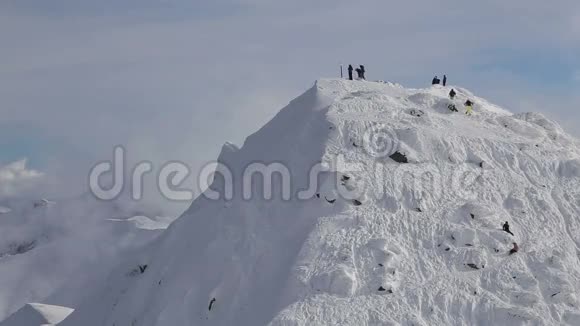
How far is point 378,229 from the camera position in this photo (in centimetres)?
4241

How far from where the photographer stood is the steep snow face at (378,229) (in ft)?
126

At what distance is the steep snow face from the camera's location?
126ft

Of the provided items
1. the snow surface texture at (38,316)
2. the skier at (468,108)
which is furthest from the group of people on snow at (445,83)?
the snow surface texture at (38,316)

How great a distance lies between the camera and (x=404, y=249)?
41312mm

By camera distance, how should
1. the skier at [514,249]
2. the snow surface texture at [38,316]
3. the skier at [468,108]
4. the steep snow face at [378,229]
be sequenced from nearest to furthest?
1. the steep snow face at [378,229]
2. the skier at [514,249]
3. the skier at [468,108]
4. the snow surface texture at [38,316]

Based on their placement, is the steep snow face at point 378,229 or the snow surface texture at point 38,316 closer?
the steep snow face at point 378,229

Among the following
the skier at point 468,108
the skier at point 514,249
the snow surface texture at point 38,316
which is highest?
the skier at point 468,108

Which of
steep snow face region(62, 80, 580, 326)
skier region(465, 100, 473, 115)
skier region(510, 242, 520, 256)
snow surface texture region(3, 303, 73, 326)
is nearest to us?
steep snow face region(62, 80, 580, 326)

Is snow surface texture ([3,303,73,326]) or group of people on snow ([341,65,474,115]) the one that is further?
snow surface texture ([3,303,73,326])

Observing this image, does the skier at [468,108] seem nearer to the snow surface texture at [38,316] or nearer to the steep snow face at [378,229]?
the steep snow face at [378,229]

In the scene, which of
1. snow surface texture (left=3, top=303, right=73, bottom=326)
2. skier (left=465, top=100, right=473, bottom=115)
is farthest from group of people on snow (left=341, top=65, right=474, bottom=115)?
snow surface texture (left=3, top=303, right=73, bottom=326)

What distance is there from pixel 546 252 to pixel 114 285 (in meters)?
33.7

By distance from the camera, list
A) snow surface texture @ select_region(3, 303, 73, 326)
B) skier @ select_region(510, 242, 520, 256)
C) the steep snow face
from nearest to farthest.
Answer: the steep snow face → skier @ select_region(510, 242, 520, 256) → snow surface texture @ select_region(3, 303, 73, 326)

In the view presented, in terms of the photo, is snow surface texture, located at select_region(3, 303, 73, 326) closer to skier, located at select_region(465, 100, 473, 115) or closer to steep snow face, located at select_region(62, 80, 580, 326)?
steep snow face, located at select_region(62, 80, 580, 326)
